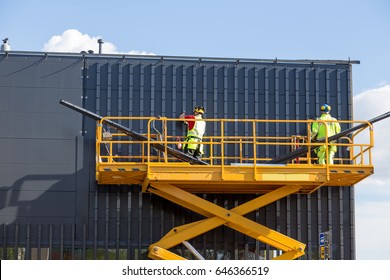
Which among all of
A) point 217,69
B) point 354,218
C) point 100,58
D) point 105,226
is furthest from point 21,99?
point 354,218

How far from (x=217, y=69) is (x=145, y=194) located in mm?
4147

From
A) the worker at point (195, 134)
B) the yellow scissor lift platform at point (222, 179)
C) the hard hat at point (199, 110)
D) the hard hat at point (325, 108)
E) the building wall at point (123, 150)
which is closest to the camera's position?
the yellow scissor lift platform at point (222, 179)

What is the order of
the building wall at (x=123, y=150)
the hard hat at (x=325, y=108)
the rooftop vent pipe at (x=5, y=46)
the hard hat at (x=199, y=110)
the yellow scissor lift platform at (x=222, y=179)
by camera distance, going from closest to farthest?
the yellow scissor lift platform at (x=222, y=179), the hard hat at (x=199, y=110), the building wall at (x=123, y=150), the hard hat at (x=325, y=108), the rooftop vent pipe at (x=5, y=46)

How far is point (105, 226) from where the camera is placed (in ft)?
67.2

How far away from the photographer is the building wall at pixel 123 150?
20469 millimetres

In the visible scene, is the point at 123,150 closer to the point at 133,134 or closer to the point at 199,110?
the point at 133,134

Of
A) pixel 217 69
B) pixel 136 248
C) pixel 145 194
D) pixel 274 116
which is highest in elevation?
pixel 217 69

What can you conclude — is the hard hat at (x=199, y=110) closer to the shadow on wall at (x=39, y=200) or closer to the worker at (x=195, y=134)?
the worker at (x=195, y=134)

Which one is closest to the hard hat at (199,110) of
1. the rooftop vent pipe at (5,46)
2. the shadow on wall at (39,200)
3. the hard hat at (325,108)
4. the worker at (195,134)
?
the worker at (195,134)

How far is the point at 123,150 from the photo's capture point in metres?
20.9

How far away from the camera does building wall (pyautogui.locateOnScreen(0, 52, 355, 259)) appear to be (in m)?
20.5

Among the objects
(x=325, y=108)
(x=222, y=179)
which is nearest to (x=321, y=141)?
(x=325, y=108)
